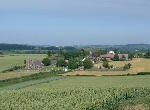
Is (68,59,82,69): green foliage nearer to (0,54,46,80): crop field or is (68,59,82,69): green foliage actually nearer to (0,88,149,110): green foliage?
(0,54,46,80): crop field

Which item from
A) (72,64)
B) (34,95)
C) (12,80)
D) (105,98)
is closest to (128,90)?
(105,98)

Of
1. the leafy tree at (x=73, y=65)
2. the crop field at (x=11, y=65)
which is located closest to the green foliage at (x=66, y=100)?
the crop field at (x=11, y=65)

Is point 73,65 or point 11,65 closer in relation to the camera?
point 73,65

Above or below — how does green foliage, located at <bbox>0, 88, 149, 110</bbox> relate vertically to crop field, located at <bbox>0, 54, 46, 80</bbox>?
above

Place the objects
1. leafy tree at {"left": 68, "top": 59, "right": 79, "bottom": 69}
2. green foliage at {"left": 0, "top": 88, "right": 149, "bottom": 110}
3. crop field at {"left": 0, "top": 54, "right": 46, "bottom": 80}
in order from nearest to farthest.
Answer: green foliage at {"left": 0, "top": 88, "right": 149, "bottom": 110}, crop field at {"left": 0, "top": 54, "right": 46, "bottom": 80}, leafy tree at {"left": 68, "top": 59, "right": 79, "bottom": 69}

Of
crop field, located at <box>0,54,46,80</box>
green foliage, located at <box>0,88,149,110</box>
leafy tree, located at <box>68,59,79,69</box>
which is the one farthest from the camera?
leafy tree, located at <box>68,59,79,69</box>

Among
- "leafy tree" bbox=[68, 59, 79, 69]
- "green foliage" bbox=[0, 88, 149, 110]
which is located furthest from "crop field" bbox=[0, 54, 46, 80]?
"green foliage" bbox=[0, 88, 149, 110]

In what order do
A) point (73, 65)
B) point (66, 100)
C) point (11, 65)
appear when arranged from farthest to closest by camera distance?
point (11, 65)
point (73, 65)
point (66, 100)

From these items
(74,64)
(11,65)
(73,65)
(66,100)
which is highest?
(66,100)

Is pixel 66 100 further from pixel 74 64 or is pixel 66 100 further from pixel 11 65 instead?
pixel 11 65

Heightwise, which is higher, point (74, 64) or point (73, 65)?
point (74, 64)

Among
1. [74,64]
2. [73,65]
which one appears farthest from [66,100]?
[74,64]

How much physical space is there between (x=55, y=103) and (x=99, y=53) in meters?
125

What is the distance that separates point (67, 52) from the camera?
5246 inches
